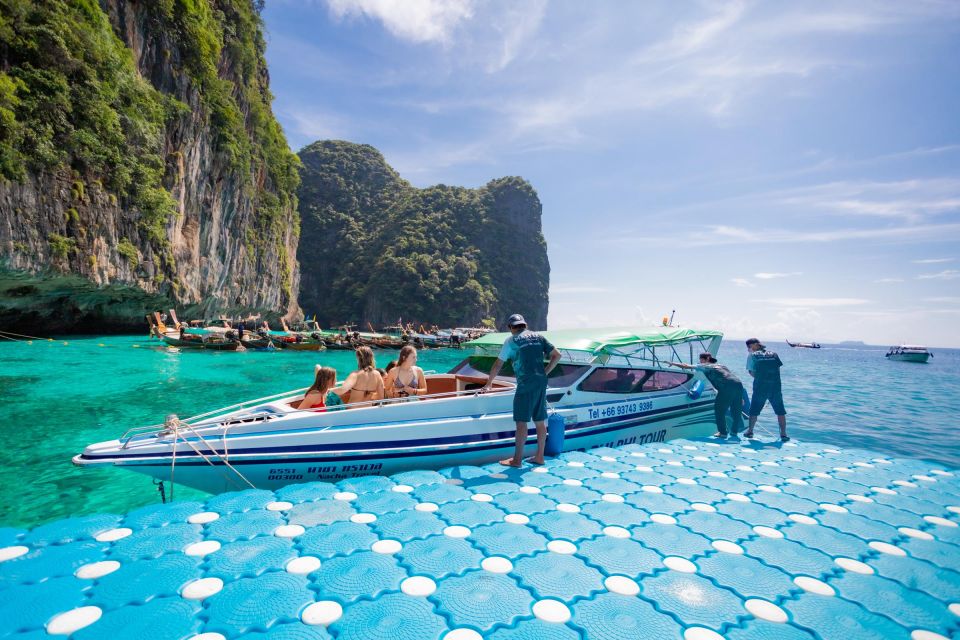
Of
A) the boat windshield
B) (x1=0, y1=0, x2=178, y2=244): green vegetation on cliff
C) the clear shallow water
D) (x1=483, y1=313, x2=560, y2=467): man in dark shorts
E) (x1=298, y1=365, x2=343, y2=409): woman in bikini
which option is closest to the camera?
(x1=483, y1=313, x2=560, y2=467): man in dark shorts

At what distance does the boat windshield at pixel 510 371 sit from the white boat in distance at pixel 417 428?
0.07 ft

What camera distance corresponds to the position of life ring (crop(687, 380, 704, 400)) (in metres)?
8.61

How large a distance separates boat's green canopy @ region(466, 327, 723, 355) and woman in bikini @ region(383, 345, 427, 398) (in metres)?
1.94

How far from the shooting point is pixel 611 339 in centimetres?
759

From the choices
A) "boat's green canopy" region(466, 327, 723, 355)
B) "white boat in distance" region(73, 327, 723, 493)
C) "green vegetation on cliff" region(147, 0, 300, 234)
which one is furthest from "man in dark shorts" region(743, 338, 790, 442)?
"green vegetation on cliff" region(147, 0, 300, 234)

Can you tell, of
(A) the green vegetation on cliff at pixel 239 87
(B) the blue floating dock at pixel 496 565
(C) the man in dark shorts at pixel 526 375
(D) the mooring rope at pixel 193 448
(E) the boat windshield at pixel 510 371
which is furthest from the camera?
(A) the green vegetation on cliff at pixel 239 87

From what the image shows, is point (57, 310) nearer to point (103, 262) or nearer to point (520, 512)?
point (103, 262)

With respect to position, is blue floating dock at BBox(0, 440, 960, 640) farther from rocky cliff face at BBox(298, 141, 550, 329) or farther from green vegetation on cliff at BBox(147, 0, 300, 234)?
rocky cliff face at BBox(298, 141, 550, 329)

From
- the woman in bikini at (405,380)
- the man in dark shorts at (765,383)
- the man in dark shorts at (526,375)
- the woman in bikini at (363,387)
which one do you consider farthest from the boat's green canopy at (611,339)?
the woman in bikini at (363,387)

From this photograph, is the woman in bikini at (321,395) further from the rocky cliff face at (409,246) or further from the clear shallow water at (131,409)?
the rocky cliff face at (409,246)

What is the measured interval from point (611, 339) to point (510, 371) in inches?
74.7

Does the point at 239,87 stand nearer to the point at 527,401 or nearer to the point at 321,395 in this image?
the point at 321,395

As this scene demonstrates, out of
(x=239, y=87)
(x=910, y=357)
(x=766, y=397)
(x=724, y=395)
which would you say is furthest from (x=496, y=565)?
(x=910, y=357)

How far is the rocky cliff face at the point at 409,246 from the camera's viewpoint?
3393 inches
